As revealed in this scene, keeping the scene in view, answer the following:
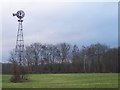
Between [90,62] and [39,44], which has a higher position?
[39,44]

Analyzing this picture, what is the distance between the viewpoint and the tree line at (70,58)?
203ft

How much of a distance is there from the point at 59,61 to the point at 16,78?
123 ft

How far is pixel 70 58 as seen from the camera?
6838cm

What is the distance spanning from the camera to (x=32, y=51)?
66.6 meters

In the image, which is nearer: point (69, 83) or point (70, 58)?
point (69, 83)

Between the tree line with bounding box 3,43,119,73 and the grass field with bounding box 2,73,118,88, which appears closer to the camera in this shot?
the grass field with bounding box 2,73,118,88

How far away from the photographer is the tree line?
61912 millimetres

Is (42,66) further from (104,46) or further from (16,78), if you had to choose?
(16,78)

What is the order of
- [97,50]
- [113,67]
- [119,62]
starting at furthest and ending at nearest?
[97,50]
[113,67]
[119,62]

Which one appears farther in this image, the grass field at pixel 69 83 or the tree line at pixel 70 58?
the tree line at pixel 70 58

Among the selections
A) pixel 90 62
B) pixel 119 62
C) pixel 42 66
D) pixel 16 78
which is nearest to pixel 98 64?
pixel 90 62

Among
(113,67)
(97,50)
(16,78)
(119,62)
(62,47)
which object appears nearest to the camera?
(16,78)

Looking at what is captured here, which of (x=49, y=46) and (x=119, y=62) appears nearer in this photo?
(x=119, y=62)

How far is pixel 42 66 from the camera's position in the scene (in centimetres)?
6388
